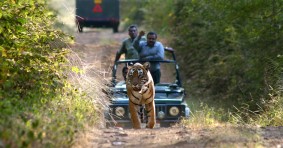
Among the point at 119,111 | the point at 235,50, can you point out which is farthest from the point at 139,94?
the point at 235,50

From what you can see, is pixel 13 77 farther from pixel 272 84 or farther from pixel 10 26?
pixel 272 84

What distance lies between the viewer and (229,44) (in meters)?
19.7

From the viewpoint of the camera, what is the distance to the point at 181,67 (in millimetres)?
23969

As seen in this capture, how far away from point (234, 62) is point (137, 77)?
249 inches

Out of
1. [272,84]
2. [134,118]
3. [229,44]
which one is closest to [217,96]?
[229,44]

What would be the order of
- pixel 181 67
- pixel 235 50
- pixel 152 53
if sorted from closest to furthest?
1. pixel 152 53
2. pixel 235 50
3. pixel 181 67

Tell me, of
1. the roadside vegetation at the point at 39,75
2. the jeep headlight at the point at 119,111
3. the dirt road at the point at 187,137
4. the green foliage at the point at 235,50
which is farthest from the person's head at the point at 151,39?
the dirt road at the point at 187,137

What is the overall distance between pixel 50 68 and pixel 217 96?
9332 mm

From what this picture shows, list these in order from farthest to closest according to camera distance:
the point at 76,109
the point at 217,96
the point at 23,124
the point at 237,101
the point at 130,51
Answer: the point at 217,96, the point at 237,101, the point at 130,51, the point at 76,109, the point at 23,124

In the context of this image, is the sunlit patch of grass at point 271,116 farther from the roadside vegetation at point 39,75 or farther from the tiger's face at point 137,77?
the roadside vegetation at point 39,75

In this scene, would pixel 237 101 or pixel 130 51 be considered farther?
pixel 237 101

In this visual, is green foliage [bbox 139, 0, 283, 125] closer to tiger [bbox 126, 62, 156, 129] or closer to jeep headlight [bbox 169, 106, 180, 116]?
jeep headlight [bbox 169, 106, 180, 116]

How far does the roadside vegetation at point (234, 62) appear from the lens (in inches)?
538

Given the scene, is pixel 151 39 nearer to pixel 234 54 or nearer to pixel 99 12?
pixel 234 54
